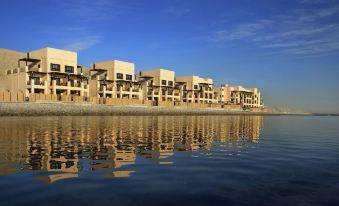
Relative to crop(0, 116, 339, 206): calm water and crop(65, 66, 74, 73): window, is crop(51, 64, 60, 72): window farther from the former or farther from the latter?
crop(0, 116, 339, 206): calm water

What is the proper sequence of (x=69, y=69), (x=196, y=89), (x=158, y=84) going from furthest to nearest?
(x=196, y=89)
(x=158, y=84)
(x=69, y=69)

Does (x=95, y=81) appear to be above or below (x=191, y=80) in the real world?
below

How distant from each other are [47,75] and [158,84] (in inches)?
1786

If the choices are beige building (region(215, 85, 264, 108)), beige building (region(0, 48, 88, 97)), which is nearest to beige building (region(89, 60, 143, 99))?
beige building (region(0, 48, 88, 97))

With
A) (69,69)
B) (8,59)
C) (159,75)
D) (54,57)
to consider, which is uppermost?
(8,59)

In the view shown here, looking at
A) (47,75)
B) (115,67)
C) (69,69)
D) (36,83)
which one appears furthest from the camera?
(115,67)

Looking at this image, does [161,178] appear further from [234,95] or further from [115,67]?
[234,95]

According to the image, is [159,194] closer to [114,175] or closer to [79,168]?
[114,175]

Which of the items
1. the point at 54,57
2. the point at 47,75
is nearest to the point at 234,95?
the point at 54,57

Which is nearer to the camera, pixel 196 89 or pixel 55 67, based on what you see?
pixel 55 67

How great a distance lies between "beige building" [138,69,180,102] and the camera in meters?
112

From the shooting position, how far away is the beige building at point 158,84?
112m

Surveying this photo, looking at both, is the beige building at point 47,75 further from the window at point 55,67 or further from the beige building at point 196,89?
the beige building at point 196,89

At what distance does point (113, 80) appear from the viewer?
94.8 meters
